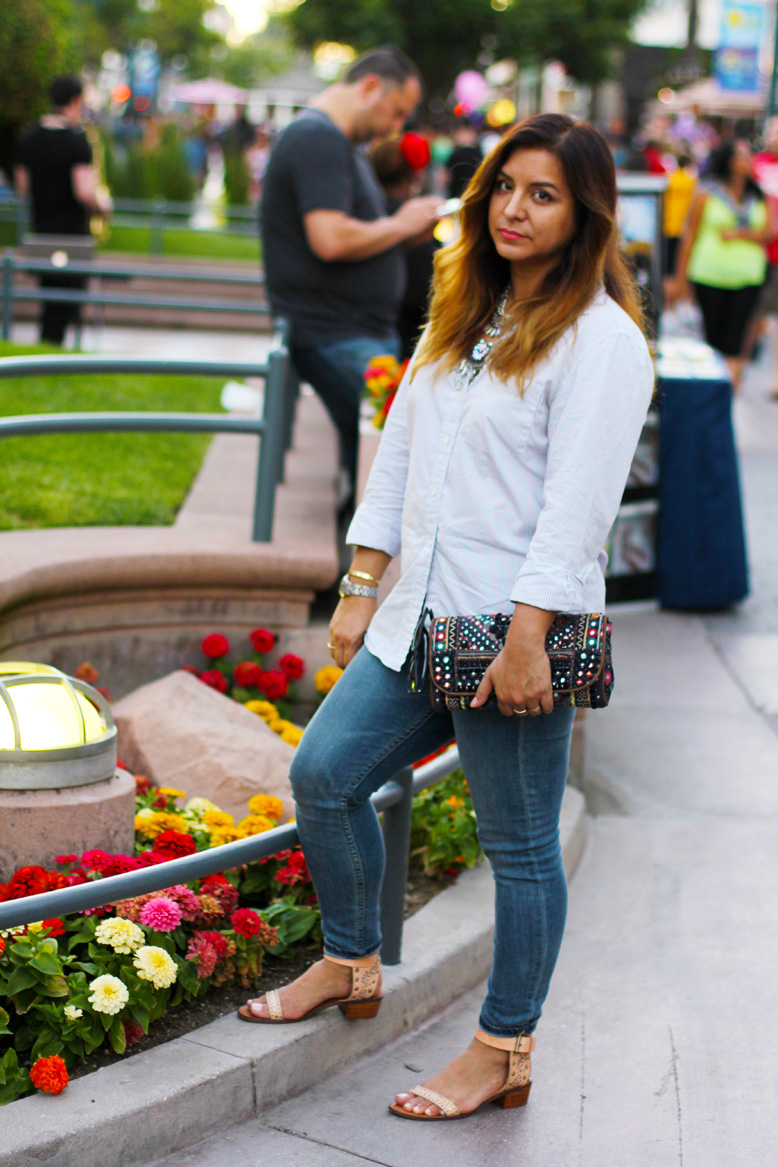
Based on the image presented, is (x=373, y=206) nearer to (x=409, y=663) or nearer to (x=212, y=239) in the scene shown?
(x=409, y=663)

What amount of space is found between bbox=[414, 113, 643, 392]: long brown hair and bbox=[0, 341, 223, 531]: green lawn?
109 inches

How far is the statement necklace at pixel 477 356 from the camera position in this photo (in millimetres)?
2543

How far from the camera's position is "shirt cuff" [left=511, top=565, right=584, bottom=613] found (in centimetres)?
235

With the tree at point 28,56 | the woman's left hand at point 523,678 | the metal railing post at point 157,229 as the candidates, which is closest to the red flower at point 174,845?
the woman's left hand at point 523,678

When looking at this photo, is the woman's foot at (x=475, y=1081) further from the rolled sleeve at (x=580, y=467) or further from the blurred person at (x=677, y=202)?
the blurred person at (x=677, y=202)

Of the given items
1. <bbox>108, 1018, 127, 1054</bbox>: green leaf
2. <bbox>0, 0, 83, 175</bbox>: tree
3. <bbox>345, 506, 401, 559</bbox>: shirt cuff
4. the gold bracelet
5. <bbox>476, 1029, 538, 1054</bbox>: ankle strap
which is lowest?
<bbox>108, 1018, 127, 1054</bbox>: green leaf

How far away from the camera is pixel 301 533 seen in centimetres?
495

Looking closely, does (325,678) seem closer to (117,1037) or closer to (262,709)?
(262,709)

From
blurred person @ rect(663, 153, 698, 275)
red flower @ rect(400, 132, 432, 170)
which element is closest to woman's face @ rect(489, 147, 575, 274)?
red flower @ rect(400, 132, 432, 170)

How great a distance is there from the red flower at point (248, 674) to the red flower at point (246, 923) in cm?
150

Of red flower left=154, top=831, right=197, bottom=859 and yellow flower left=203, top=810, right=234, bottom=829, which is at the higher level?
red flower left=154, top=831, right=197, bottom=859

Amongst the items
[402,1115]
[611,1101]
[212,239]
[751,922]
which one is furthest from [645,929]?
[212,239]

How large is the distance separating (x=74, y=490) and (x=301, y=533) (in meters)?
1.29

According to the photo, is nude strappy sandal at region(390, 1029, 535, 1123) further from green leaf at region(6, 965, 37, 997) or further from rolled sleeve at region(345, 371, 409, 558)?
rolled sleeve at region(345, 371, 409, 558)
